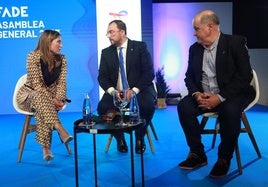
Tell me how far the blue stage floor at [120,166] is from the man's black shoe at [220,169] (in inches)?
2.2

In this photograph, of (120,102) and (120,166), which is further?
(120,166)

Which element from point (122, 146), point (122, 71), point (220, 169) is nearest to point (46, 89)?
point (122, 71)

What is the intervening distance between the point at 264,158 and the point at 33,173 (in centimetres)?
199

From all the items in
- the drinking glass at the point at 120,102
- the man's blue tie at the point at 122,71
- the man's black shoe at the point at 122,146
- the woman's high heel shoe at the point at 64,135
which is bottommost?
the man's black shoe at the point at 122,146

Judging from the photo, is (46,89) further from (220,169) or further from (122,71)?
(220,169)

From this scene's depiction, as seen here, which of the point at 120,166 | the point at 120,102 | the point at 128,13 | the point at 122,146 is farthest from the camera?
the point at 128,13

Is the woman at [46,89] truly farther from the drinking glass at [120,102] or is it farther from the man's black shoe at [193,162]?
the man's black shoe at [193,162]

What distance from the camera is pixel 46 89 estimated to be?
142 inches

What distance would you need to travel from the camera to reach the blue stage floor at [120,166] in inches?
110

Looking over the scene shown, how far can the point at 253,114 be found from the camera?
562 centimetres

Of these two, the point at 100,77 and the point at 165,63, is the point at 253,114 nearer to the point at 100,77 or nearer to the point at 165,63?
the point at 165,63

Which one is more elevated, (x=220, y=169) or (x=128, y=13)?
(x=128, y=13)

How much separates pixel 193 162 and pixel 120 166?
620 millimetres

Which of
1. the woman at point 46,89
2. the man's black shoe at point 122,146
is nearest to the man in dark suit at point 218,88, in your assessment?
the man's black shoe at point 122,146
